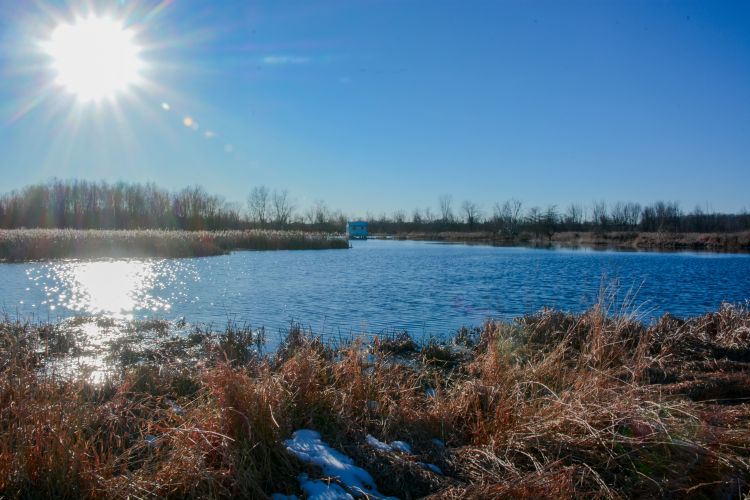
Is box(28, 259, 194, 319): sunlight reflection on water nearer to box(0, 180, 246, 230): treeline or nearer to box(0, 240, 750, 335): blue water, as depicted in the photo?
box(0, 240, 750, 335): blue water

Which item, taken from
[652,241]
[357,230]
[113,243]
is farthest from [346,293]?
[357,230]

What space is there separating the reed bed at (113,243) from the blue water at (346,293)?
4768 mm

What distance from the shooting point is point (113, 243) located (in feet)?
117

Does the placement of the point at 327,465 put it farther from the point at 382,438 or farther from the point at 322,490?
the point at 382,438

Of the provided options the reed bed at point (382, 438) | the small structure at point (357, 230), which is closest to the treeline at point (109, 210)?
the small structure at point (357, 230)

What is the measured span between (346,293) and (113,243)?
25327mm

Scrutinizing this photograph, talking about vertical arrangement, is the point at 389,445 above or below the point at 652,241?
below

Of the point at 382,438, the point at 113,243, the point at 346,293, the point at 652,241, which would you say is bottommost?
the point at 346,293

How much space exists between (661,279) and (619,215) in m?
92.6

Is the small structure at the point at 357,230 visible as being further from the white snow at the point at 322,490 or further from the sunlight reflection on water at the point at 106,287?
the white snow at the point at 322,490

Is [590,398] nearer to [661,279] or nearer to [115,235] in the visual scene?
[661,279]

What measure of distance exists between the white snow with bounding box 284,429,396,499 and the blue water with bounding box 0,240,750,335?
4.57 m

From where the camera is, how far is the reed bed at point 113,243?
101 feet

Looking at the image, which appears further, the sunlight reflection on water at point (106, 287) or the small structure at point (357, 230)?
the small structure at point (357, 230)
